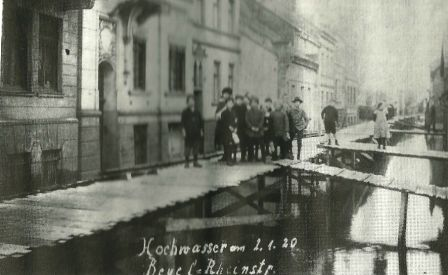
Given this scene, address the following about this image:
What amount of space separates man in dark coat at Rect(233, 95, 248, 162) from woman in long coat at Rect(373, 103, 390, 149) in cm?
66

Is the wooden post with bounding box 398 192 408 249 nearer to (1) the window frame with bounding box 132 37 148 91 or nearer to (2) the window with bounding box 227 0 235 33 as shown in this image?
(2) the window with bounding box 227 0 235 33

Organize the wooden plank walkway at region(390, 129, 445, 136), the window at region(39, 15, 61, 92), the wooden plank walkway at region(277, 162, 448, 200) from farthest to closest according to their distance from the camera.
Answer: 1. the window at region(39, 15, 61, 92)
2. the wooden plank walkway at region(390, 129, 445, 136)
3. the wooden plank walkway at region(277, 162, 448, 200)

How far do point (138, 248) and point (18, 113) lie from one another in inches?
36.7

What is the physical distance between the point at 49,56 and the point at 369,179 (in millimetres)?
1767

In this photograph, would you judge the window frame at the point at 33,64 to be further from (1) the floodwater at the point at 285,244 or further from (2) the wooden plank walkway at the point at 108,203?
(1) the floodwater at the point at 285,244

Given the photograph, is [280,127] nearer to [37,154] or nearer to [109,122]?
[109,122]

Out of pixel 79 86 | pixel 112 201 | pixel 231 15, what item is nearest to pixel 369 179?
pixel 231 15

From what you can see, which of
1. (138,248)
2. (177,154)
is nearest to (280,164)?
(177,154)

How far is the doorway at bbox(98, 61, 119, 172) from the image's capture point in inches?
93.8

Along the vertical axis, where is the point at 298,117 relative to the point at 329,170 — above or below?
above

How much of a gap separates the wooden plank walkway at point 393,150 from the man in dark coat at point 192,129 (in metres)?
0.62

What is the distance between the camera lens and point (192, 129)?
233 centimetres

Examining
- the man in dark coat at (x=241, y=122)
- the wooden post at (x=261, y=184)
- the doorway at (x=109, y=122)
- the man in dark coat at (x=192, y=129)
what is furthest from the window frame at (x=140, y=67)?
the wooden post at (x=261, y=184)

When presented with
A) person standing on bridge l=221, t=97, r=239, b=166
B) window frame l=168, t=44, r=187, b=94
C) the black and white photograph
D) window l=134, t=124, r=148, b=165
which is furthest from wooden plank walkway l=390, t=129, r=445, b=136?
window l=134, t=124, r=148, b=165
